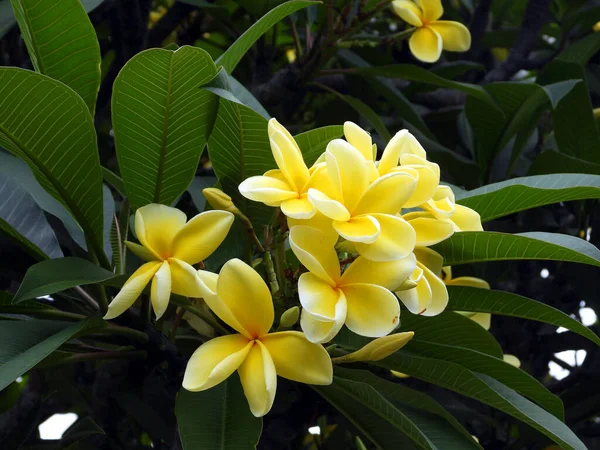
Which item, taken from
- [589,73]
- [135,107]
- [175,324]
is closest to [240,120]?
[135,107]

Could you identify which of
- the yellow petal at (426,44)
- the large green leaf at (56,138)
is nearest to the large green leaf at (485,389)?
the large green leaf at (56,138)

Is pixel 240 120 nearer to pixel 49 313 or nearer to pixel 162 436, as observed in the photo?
pixel 49 313

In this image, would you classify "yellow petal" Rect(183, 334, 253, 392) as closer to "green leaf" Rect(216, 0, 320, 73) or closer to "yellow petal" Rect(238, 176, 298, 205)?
"yellow petal" Rect(238, 176, 298, 205)

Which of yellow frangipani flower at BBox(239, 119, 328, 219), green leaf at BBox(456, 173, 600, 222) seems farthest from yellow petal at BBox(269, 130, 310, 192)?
green leaf at BBox(456, 173, 600, 222)

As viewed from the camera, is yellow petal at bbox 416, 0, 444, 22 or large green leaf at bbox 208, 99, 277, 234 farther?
yellow petal at bbox 416, 0, 444, 22

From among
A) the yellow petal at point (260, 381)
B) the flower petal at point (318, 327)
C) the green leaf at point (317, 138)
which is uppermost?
the green leaf at point (317, 138)

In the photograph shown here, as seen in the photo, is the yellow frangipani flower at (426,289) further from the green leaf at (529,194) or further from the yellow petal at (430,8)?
the yellow petal at (430,8)

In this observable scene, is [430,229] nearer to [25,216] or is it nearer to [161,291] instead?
[161,291]
